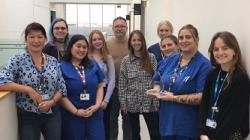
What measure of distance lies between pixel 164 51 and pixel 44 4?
29.9ft

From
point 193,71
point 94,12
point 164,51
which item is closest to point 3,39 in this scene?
point 164,51

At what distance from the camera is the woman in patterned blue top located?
2.51m

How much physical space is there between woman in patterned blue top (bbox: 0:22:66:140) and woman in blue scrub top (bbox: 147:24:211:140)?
0.89m

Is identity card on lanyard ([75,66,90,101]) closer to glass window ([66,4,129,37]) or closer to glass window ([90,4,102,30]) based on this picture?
glass window ([66,4,129,37])

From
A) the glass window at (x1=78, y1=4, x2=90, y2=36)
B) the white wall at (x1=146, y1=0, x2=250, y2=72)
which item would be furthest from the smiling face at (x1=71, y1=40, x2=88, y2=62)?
the glass window at (x1=78, y1=4, x2=90, y2=36)

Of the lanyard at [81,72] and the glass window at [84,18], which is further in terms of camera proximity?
the glass window at [84,18]

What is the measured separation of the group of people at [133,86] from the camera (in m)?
2.04

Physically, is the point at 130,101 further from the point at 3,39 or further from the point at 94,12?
the point at 94,12

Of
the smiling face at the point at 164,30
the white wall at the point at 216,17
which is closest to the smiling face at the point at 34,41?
the white wall at the point at 216,17

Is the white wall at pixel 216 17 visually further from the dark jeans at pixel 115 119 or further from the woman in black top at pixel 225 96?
the dark jeans at pixel 115 119

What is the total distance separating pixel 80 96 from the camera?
9.68ft

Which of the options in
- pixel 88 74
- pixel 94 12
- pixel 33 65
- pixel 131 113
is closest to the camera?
pixel 33 65

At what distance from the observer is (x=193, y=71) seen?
2412mm

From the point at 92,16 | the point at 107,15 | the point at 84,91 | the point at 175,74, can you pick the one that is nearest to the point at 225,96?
the point at 175,74
